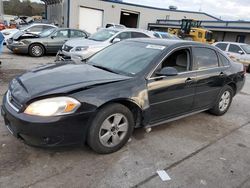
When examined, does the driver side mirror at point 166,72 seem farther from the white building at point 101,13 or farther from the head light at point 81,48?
the white building at point 101,13

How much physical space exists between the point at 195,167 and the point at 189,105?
52.4 inches

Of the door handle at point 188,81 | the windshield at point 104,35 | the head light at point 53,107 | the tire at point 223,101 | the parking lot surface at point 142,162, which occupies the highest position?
the windshield at point 104,35

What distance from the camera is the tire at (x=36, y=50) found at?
37.1ft

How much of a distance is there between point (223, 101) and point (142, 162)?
9.35 ft

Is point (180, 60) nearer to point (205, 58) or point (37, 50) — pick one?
point (205, 58)

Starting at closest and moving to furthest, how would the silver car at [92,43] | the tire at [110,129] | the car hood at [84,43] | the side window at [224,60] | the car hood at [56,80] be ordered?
the car hood at [56,80]
the tire at [110,129]
the side window at [224,60]
the silver car at [92,43]
the car hood at [84,43]

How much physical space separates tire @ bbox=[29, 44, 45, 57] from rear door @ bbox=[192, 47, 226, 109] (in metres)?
8.88

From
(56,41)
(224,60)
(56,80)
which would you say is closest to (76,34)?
(56,41)

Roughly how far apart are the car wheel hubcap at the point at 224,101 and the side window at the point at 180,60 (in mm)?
1467

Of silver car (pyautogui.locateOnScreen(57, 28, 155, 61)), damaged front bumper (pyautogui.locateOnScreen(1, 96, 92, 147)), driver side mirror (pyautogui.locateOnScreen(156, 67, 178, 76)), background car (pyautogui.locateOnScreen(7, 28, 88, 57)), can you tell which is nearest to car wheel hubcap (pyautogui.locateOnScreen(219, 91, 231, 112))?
driver side mirror (pyautogui.locateOnScreen(156, 67, 178, 76))

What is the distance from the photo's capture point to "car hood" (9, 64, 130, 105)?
2.95m

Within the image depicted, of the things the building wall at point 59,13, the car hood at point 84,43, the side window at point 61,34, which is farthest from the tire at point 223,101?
the building wall at point 59,13

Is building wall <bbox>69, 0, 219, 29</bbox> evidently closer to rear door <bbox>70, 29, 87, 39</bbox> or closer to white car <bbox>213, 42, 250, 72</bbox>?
rear door <bbox>70, 29, 87, 39</bbox>

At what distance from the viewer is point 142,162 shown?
326cm
